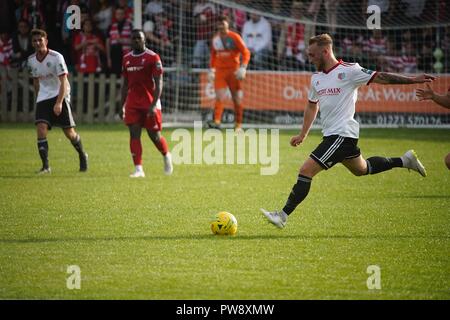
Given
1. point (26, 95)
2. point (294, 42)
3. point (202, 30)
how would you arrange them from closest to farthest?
point (26, 95), point (202, 30), point (294, 42)

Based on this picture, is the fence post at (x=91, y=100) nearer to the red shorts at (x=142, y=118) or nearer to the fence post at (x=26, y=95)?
the fence post at (x=26, y=95)

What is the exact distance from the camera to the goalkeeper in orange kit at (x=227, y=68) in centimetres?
2112

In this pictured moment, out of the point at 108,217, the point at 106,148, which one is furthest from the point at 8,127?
the point at 108,217

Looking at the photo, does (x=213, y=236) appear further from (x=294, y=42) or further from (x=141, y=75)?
(x=294, y=42)

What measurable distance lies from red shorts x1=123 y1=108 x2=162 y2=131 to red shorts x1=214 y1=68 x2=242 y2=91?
701 centimetres

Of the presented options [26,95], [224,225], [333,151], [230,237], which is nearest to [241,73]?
[26,95]

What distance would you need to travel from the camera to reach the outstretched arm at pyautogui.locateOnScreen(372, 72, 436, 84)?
9.08 meters

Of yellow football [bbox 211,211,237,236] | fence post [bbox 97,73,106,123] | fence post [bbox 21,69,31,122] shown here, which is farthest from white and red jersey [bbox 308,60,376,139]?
fence post [bbox 21,69,31,122]

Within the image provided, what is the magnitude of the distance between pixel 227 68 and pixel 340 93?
1181 centimetres

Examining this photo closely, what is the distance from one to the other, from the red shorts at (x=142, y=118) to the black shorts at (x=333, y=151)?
5.18 metres

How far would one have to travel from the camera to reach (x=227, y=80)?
70.3ft

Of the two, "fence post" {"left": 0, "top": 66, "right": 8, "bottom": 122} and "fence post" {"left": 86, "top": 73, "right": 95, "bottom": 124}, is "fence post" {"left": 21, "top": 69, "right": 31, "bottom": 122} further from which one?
"fence post" {"left": 86, "top": 73, "right": 95, "bottom": 124}
